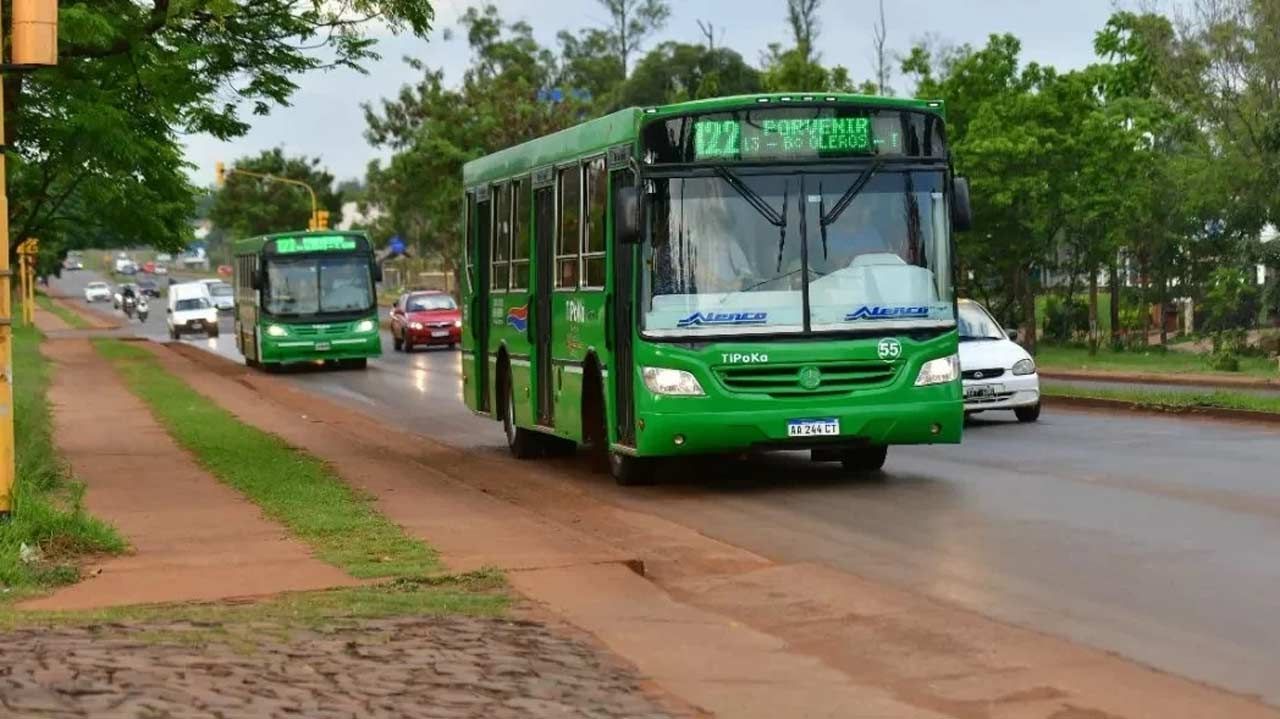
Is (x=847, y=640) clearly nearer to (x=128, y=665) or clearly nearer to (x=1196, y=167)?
(x=128, y=665)

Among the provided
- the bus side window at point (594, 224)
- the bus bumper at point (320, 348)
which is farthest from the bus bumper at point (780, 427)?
the bus bumper at point (320, 348)

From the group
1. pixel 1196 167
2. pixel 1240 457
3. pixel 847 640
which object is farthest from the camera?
pixel 1196 167

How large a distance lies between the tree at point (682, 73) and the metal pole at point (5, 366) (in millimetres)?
72728

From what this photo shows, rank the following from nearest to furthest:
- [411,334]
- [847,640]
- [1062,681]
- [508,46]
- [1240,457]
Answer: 1. [1062,681]
2. [847,640]
3. [1240,457]
4. [411,334]
5. [508,46]

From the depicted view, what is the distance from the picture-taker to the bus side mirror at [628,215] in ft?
52.8

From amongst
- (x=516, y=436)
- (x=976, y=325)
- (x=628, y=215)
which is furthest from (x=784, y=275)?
(x=976, y=325)

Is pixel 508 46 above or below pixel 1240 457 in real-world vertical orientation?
above

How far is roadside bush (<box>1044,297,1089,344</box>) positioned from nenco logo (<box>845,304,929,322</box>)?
3780cm

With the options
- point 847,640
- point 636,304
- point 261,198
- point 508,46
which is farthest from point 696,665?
point 261,198

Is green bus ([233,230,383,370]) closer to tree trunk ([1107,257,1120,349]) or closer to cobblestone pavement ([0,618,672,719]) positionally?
tree trunk ([1107,257,1120,349])

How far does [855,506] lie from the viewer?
15750 millimetres

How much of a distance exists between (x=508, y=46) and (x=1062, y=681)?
76.1 meters

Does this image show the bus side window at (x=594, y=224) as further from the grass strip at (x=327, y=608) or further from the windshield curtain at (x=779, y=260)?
the grass strip at (x=327, y=608)

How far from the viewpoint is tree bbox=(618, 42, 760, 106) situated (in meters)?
86.4
